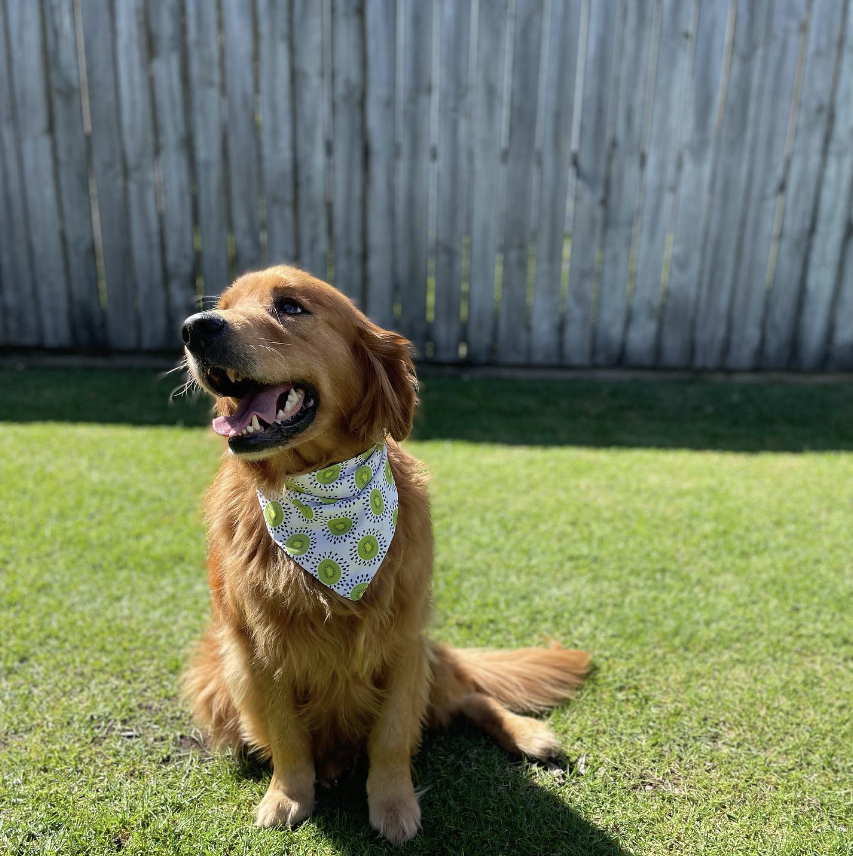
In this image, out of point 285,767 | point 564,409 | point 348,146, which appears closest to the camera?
point 285,767

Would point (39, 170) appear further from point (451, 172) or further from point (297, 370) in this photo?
point (297, 370)

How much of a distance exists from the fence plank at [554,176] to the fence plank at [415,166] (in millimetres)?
918

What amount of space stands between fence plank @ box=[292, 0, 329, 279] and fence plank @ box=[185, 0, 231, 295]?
63 centimetres

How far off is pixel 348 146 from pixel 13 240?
9.51 feet

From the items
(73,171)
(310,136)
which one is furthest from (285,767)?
(73,171)

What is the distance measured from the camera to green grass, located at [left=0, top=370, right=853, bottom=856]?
7.56ft

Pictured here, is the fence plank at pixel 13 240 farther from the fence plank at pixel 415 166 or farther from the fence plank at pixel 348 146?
the fence plank at pixel 415 166

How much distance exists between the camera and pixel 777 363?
6.33 meters

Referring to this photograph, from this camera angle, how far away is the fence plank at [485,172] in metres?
5.68

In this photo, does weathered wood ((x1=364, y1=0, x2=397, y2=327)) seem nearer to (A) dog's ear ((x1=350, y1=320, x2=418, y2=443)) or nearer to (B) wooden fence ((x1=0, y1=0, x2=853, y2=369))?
(B) wooden fence ((x1=0, y1=0, x2=853, y2=369))

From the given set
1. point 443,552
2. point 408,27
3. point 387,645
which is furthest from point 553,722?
point 408,27

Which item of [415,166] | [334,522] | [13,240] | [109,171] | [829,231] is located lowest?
[13,240]

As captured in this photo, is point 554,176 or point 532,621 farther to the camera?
point 554,176

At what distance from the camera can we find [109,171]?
6.09 m
